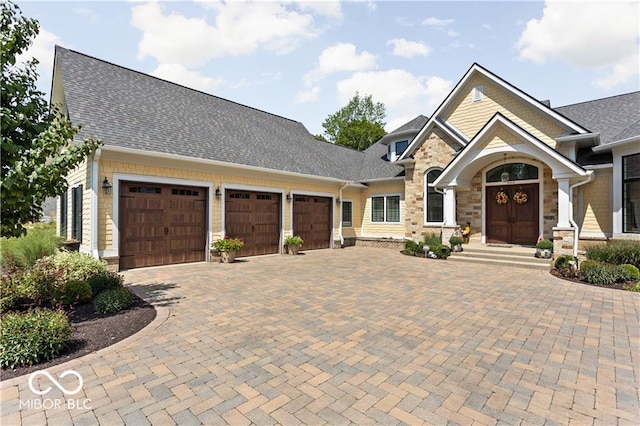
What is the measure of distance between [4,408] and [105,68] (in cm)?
1290

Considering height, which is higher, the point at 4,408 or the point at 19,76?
the point at 19,76

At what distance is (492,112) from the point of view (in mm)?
13672

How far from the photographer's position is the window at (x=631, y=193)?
32.8ft

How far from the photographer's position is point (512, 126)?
442 inches

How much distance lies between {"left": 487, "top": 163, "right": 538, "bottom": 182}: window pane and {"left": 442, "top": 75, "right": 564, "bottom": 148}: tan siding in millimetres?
1136

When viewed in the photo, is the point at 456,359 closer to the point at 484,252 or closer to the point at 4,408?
the point at 4,408

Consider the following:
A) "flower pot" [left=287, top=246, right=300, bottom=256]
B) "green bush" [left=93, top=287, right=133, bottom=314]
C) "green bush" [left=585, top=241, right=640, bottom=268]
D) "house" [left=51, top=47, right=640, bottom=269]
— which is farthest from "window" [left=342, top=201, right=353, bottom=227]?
"green bush" [left=93, top=287, right=133, bottom=314]

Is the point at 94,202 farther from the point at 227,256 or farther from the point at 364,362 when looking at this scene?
the point at 364,362

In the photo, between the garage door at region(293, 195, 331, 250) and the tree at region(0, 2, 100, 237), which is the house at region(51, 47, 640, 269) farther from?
the tree at region(0, 2, 100, 237)

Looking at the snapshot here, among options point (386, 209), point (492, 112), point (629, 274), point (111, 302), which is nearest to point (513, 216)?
point (492, 112)

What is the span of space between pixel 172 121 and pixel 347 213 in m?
9.88

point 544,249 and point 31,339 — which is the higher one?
point 544,249

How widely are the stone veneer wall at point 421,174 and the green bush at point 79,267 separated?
1238 cm

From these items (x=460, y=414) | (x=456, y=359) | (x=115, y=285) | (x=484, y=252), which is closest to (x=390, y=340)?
(x=456, y=359)
